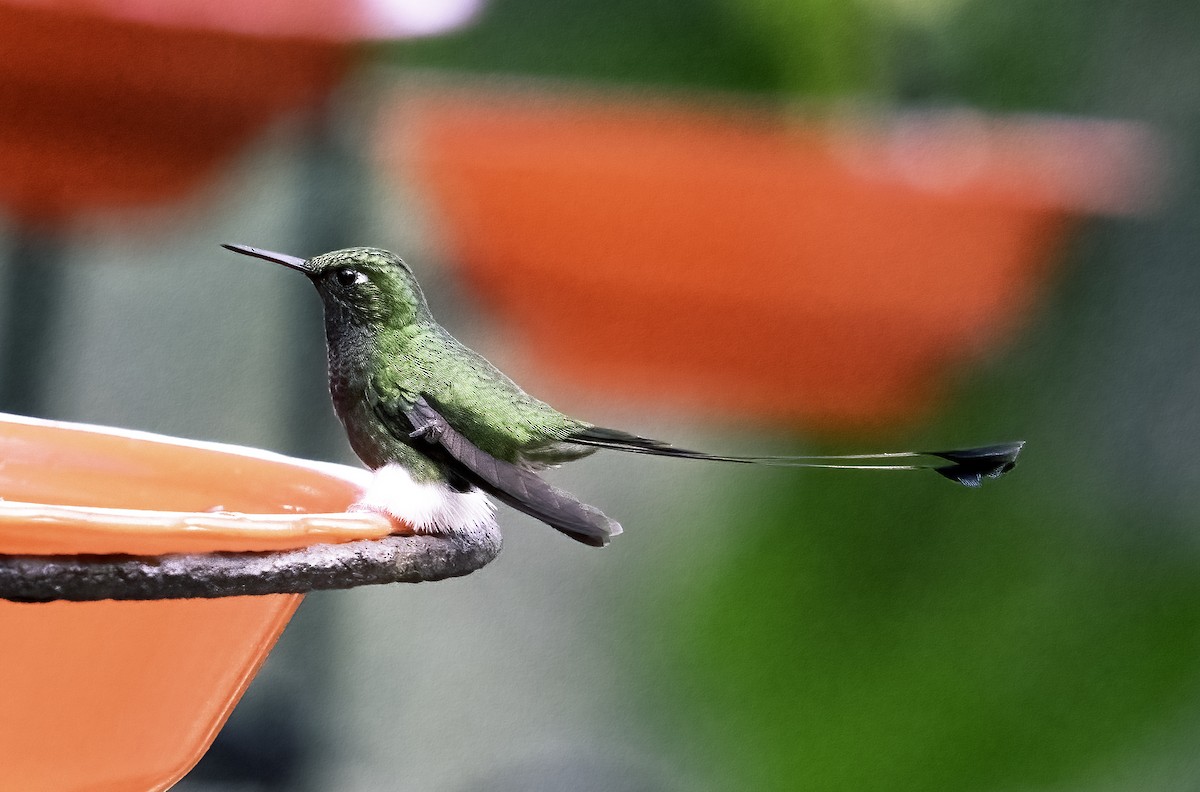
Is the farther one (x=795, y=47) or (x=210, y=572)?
(x=795, y=47)

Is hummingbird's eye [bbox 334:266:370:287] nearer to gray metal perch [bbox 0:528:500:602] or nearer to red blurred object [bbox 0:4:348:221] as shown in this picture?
gray metal perch [bbox 0:528:500:602]

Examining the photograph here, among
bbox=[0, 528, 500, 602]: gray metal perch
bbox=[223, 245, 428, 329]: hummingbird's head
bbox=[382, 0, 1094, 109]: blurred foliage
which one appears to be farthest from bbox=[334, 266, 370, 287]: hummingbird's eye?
bbox=[382, 0, 1094, 109]: blurred foliage

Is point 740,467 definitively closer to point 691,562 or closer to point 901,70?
point 691,562

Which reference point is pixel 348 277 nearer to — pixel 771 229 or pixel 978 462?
pixel 978 462

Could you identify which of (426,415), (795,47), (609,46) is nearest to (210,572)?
(426,415)

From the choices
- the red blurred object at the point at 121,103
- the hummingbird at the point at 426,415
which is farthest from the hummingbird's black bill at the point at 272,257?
the red blurred object at the point at 121,103

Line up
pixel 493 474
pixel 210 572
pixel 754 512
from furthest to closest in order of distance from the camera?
pixel 754 512
pixel 493 474
pixel 210 572

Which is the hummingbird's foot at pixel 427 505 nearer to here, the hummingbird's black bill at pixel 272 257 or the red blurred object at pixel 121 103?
the hummingbird's black bill at pixel 272 257
